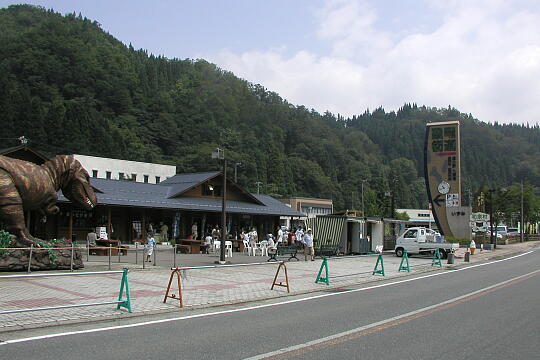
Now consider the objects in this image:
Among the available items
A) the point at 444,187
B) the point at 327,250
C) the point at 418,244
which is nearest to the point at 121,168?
the point at 444,187

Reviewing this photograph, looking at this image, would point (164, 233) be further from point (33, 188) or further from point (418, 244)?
point (33, 188)

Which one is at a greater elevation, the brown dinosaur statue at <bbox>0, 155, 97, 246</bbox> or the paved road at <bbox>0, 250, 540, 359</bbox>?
the brown dinosaur statue at <bbox>0, 155, 97, 246</bbox>

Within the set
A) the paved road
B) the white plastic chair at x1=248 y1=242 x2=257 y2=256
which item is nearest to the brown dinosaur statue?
the paved road

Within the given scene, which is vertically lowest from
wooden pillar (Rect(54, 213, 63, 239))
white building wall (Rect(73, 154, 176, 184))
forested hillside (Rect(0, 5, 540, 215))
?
wooden pillar (Rect(54, 213, 63, 239))

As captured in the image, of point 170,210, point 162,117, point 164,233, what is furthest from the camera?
point 162,117

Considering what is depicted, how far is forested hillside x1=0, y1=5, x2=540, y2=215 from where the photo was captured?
7762 cm

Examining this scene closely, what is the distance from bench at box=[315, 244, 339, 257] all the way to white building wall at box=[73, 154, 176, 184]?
1760 inches

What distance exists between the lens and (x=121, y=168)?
72.7 m

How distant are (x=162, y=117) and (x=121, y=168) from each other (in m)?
30.5

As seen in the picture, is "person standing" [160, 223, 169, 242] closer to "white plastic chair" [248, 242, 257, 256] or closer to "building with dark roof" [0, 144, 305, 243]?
"building with dark roof" [0, 144, 305, 243]

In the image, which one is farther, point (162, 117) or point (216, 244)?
point (162, 117)

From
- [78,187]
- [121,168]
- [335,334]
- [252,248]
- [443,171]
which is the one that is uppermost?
[121,168]

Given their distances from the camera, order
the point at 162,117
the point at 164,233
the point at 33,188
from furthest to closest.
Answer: the point at 162,117, the point at 164,233, the point at 33,188

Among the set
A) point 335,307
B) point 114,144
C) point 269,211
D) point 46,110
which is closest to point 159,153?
point 114,144
